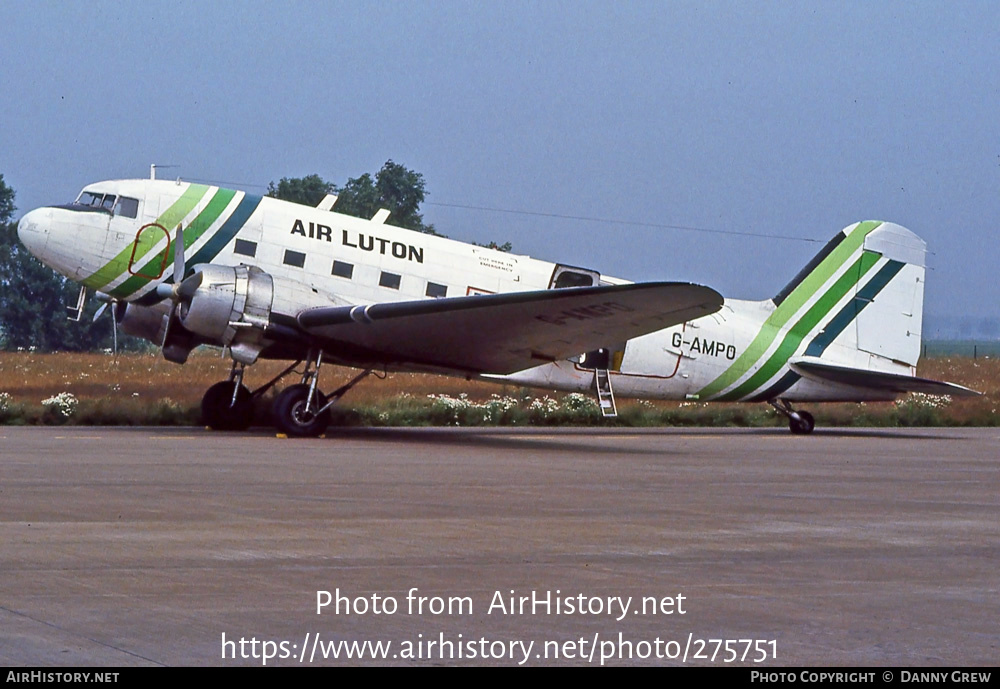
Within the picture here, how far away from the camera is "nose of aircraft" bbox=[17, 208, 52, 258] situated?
787 inches

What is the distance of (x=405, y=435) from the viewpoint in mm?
21484

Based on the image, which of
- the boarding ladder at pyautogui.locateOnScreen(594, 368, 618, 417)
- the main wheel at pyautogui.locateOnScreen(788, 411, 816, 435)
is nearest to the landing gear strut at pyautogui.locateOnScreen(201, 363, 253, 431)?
the boarding ladder at pyautogui.locateOnScreen(594, 368, 618, 417)

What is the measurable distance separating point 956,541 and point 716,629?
4.12 m

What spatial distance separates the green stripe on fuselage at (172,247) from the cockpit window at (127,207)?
2.38ft

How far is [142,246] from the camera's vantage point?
2014cm

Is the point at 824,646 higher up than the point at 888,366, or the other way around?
the point at 888,366

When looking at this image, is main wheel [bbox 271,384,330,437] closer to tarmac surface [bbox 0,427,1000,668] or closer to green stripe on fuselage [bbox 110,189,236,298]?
green stripe on fuselage [bbox 110,189,236,298]

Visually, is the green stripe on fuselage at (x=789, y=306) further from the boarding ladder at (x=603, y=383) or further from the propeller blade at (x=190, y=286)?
the propeller blade at (x=190, y=286)

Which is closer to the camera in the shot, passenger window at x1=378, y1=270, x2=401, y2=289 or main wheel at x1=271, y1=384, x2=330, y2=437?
main wheel at x1=271, y1=384, x2=330, y2=437

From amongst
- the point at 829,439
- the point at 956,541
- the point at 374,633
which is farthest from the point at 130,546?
the point at 829,439

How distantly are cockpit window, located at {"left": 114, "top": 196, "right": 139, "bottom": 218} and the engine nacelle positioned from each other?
1.54 meters

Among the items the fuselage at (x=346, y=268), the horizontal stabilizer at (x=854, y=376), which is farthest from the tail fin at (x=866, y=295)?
the fuselage at (x=346, y=268)

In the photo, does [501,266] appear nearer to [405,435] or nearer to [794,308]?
[405,435]

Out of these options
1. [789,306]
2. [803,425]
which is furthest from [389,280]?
[803,425]
